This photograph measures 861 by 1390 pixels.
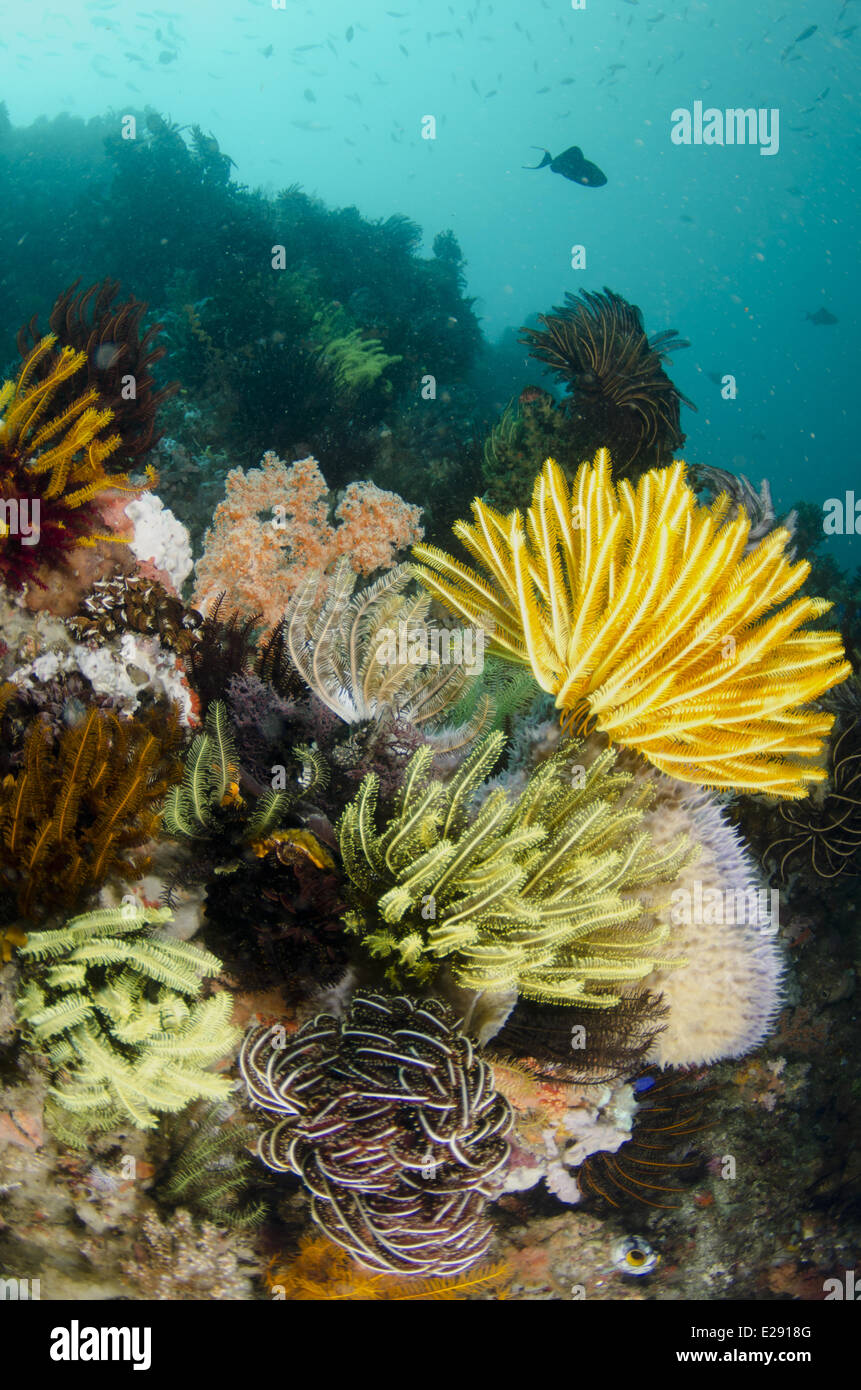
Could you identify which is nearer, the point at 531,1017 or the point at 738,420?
the point at 531,1017

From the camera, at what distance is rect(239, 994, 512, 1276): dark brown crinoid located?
271 cm

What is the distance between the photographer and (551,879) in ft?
10.5

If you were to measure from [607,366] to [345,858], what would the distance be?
618 cm

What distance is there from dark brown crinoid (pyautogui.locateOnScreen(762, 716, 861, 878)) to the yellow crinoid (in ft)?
9.51

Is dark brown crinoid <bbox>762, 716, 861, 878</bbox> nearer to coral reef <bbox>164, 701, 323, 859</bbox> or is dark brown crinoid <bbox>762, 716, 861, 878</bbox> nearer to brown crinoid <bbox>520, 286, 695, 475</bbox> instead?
brown crinoid <bbox>520, 286, 695, 475</bbox>

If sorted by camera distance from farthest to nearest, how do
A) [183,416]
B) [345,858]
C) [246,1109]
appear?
[183,416] → [246,1109] → [345,858]

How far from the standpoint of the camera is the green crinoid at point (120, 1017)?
96.6 inches

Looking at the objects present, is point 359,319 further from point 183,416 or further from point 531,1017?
point 531,1017

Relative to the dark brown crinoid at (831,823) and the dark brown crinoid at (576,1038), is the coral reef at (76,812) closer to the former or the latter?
the dark brown crinoid at (576,1038)

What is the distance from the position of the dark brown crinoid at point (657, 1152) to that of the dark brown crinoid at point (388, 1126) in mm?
1882

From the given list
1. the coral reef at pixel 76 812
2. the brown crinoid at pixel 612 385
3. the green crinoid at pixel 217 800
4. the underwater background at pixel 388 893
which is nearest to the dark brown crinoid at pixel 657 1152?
the underwater background at pixel 388 893

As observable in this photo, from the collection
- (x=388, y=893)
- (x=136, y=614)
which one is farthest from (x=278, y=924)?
(x=136, y=614)

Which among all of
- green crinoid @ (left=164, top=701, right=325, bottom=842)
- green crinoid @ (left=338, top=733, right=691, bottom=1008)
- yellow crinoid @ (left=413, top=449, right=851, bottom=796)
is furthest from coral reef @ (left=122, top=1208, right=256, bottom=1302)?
yellow crinoid @ (left=413, top=449, right=851, bottom=796)

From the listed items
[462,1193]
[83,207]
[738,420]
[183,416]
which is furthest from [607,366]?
[738,420]
